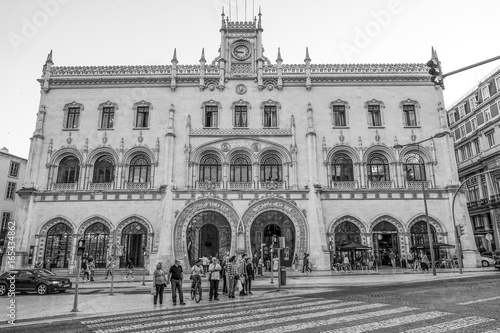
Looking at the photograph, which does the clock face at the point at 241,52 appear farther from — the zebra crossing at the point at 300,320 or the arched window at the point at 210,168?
the zebra crossing at the point at 300,320

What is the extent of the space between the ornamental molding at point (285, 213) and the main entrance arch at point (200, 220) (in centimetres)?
116

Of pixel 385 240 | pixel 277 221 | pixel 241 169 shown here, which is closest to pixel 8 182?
pixel 241 169

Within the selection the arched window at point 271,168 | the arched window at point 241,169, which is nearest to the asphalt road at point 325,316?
the arched window at point 241,169

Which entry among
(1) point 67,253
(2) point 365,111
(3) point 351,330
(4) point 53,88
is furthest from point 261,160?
(3) point 351,330

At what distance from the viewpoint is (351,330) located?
30.0 feet

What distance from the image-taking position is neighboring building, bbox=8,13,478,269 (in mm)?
33406

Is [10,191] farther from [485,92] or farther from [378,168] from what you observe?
[485,92]

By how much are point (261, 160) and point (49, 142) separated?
2063 cm

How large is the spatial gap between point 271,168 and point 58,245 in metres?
20.8

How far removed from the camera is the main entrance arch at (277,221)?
3300 cm

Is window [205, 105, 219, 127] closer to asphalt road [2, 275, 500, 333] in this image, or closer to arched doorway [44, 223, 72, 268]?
arched doorway [44, 223, 72, 268]

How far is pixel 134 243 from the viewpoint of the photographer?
33.5 metres

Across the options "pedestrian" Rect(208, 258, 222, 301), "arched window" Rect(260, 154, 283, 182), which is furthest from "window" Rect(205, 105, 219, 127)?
"pedestrian" Rect(208, 258, 222, 301)

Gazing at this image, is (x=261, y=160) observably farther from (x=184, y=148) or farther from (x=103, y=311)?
(x=103, y=311)
